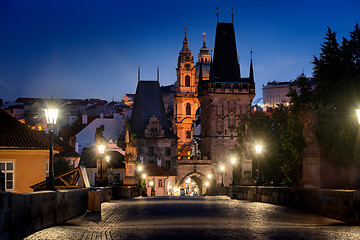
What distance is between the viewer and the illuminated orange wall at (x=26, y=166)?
102 ft

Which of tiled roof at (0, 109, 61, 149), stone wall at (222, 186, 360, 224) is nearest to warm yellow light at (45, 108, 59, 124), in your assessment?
stone wall at (222, 186, 360, 224)

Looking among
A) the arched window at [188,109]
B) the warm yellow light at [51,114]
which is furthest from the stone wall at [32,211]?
the arched window at [188,109]

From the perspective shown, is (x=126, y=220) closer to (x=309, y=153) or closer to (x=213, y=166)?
(x=309, y=153)

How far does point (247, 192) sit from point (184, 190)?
118 meters

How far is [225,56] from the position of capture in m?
113

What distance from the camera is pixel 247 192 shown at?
101 ft

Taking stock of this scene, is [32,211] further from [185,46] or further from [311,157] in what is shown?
[185,46]

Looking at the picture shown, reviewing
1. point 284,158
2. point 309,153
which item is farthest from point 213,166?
point 309,153

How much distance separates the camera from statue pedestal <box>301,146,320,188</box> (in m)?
20.5

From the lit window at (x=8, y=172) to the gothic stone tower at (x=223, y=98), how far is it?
7849cm

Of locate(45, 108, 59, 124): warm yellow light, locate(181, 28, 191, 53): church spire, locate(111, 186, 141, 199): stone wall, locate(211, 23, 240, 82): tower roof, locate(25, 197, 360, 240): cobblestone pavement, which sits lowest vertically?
locate(111, 186, 141, 199): stone wall

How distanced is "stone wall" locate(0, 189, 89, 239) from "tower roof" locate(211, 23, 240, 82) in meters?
96.8

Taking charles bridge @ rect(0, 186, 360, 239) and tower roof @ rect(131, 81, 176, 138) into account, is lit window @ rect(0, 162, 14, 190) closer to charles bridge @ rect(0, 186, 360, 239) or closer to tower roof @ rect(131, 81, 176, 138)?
charles bridge @ rect(0, 186, 360, 239)

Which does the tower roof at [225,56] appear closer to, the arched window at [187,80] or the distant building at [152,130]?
the distant building at [152,130]
